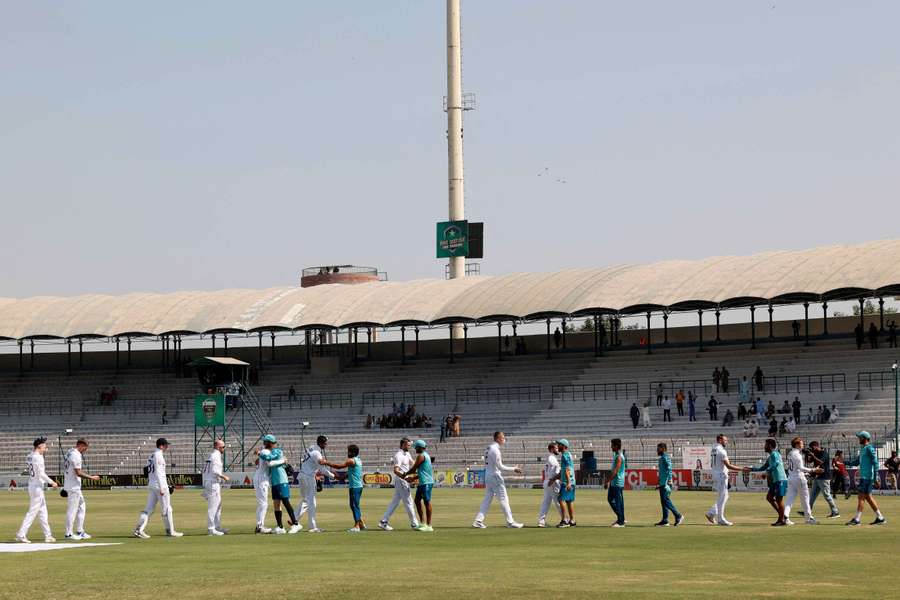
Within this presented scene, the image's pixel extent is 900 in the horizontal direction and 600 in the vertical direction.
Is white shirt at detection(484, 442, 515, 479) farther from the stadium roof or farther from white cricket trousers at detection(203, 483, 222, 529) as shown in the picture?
the stadium roof

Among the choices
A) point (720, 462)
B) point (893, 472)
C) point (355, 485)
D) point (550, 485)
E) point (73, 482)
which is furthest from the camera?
point (893, 472)

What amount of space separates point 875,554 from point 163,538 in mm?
12802

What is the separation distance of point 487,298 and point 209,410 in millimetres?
16803

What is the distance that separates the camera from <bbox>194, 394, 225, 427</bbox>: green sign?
6862cm

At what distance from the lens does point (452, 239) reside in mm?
101312

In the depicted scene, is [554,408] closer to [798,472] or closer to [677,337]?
[677,337]

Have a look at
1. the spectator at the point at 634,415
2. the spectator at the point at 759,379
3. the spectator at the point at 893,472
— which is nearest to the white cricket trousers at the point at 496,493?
the spectator at the point at 893,472

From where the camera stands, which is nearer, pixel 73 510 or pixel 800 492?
pixel 73 510

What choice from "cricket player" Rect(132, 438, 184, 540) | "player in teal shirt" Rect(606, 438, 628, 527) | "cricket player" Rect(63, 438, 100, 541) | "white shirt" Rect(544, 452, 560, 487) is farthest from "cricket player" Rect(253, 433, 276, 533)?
"player in teal shirt" Rect(606, 438, 628, 527)

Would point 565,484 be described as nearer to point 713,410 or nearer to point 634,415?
point 713,410

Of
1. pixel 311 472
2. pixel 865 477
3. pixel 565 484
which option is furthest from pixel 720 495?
pixel 311 472

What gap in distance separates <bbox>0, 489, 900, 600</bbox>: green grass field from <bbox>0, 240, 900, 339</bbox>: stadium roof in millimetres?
35759

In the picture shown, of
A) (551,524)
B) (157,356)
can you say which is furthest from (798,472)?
(157,356)

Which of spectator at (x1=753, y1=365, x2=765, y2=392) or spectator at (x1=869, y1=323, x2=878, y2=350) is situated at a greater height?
spectator at (x1=869, y1=323, x2=878, y2=350)
